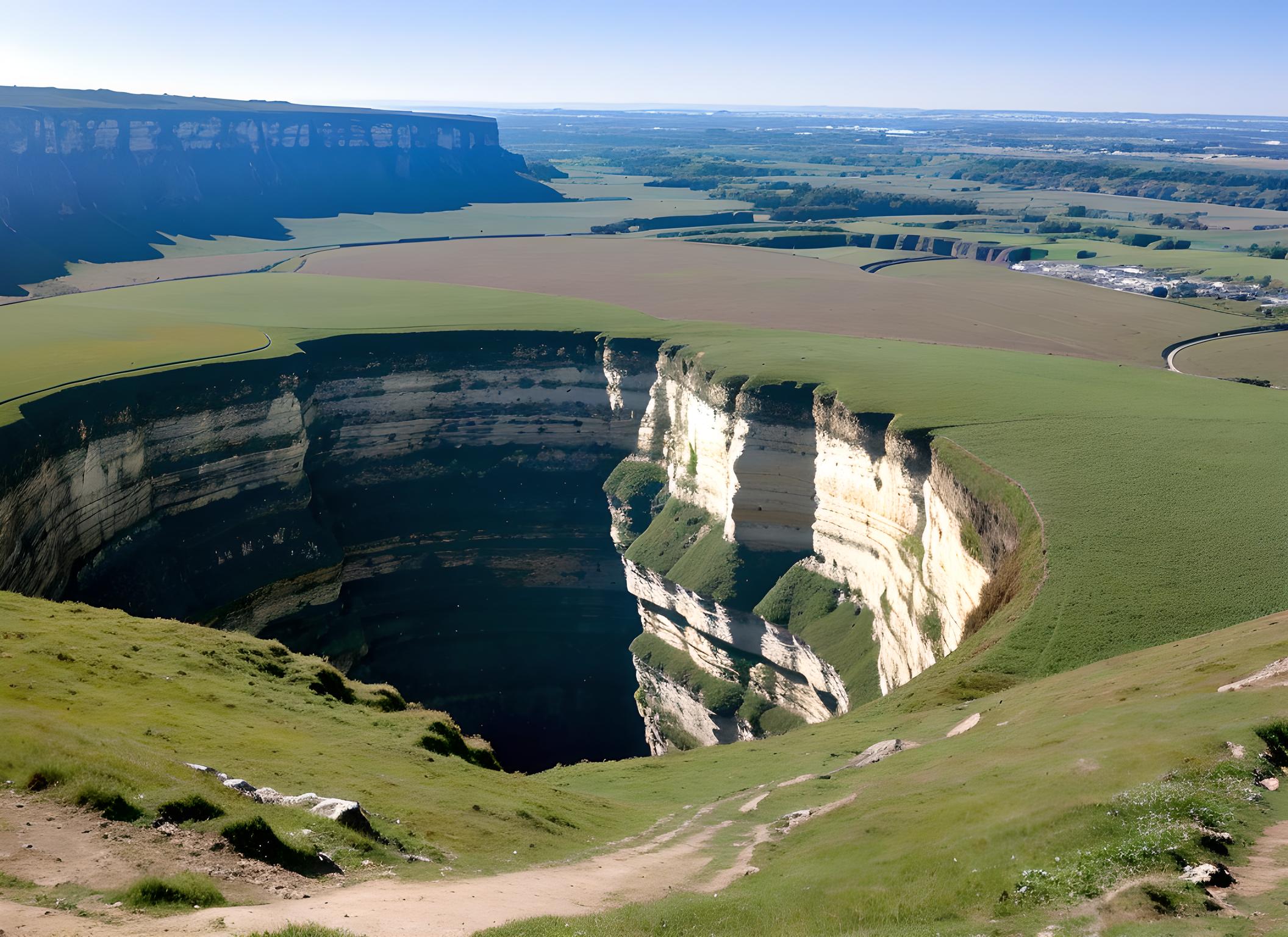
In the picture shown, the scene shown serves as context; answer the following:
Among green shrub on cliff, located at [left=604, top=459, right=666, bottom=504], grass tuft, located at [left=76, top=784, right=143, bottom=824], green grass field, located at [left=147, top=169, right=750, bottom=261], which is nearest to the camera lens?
grass tuft, located at [left=76, top=784, right=143, bottom=824]

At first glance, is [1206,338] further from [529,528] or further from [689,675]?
[529,528]

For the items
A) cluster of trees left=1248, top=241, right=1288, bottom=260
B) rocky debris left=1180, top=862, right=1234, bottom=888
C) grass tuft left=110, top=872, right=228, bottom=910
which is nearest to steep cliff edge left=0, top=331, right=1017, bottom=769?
rocky debris left=1180, top=862, right=1234, bottom=888

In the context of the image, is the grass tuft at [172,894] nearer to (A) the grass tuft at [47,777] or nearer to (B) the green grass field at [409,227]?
(A) the grass tuft at [47,777]

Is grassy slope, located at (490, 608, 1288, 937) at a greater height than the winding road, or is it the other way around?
the winding road

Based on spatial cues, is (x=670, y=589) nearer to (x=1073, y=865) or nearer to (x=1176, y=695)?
(x=1176, y=695)

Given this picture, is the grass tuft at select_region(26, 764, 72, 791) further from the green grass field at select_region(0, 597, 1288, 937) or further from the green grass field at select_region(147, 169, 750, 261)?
the green grass field at select_region(147, 169, 750, 261)

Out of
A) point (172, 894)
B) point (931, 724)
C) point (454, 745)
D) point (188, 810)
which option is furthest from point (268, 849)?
point (931, 724)

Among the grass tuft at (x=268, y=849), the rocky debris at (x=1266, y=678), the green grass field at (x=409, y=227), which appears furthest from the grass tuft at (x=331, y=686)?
the green grass field at (x=409, y=227)

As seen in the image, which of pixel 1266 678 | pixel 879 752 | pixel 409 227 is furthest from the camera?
pixel 409 227
